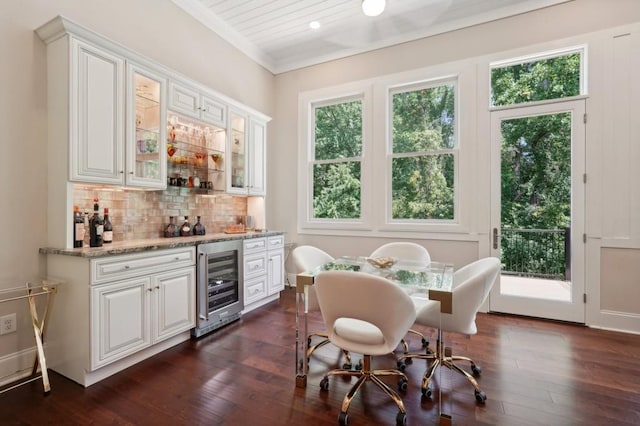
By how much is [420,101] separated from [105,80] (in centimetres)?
351

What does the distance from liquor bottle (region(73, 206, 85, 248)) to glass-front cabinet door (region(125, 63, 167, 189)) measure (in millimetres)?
438

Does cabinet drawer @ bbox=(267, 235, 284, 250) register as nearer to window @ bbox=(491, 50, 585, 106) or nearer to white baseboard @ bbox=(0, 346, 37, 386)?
white baseboard @ bbox=(0, 346, 37, 386)

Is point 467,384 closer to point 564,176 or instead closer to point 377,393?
point 377,393

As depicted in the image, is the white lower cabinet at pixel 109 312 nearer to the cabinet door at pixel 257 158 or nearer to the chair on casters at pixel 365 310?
the chair on casters at pixel 365 310

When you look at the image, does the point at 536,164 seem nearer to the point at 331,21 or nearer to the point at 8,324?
the point at 331,21

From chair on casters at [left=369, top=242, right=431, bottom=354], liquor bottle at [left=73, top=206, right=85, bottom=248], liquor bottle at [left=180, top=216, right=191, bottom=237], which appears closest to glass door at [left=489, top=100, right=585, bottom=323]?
chair on casters at [left=369, top=242, right=431, bottom=354]

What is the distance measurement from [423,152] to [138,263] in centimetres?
347

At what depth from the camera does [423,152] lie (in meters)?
4.10

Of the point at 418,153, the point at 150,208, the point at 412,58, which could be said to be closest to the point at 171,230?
the point at 150,208

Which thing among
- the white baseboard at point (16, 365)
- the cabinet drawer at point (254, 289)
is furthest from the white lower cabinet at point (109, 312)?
the cabinet drawer at point (254, 289)

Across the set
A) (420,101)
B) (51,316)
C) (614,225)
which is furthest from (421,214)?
(51,316)

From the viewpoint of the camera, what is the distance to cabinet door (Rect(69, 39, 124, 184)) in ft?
7.43

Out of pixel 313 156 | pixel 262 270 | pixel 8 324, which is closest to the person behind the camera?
pixel 8 324

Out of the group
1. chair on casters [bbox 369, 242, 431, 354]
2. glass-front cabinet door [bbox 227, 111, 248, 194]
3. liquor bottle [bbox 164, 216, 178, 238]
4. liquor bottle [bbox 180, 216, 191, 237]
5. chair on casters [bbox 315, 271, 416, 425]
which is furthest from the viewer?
glass-front cabinet door [bbox 227, 111, 248, 194]
